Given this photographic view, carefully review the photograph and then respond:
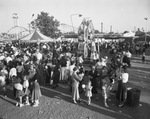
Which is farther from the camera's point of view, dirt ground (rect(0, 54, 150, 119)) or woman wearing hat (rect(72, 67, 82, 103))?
woman wearing hat (rect(72, 67, 82, 103))

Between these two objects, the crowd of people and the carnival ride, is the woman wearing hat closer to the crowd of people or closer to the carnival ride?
the crowd of people

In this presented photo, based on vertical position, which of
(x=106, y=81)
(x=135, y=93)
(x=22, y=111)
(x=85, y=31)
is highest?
(x=85, y=31)

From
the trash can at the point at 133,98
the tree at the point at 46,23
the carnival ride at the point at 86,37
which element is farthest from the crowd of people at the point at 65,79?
the tree at the point at 46,23

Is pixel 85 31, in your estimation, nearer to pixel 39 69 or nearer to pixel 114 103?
pixel 39 69

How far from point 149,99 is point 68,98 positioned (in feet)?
12.5

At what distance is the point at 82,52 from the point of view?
1467cm

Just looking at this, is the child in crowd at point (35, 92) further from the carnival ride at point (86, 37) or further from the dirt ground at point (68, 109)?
the carnival ride at point (86, 37)

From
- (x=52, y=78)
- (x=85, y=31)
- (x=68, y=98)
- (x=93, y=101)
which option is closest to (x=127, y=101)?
(x=93, y=101)

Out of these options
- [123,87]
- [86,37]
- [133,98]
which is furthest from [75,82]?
[86,37]

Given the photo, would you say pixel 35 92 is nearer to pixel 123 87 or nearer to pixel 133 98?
pixel 123 87

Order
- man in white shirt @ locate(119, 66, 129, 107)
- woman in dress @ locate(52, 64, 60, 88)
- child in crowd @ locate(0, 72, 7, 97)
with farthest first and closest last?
woman in dress @ locate(52, 64, 60, 88) → child in crowd @ locate(0, 72, 7, 97) → man in white shirt @ locate(119, 66, 129, 107)

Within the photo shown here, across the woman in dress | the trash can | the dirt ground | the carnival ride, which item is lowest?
the dirt ground

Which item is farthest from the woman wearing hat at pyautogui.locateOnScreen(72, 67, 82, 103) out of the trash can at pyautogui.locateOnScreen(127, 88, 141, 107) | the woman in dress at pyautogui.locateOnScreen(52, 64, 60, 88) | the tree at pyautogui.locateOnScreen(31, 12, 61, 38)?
the tree at pyautogui.locateOnScreen(31, 12, 61, 38)

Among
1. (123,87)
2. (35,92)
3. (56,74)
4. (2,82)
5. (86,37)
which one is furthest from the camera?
(86,37)
